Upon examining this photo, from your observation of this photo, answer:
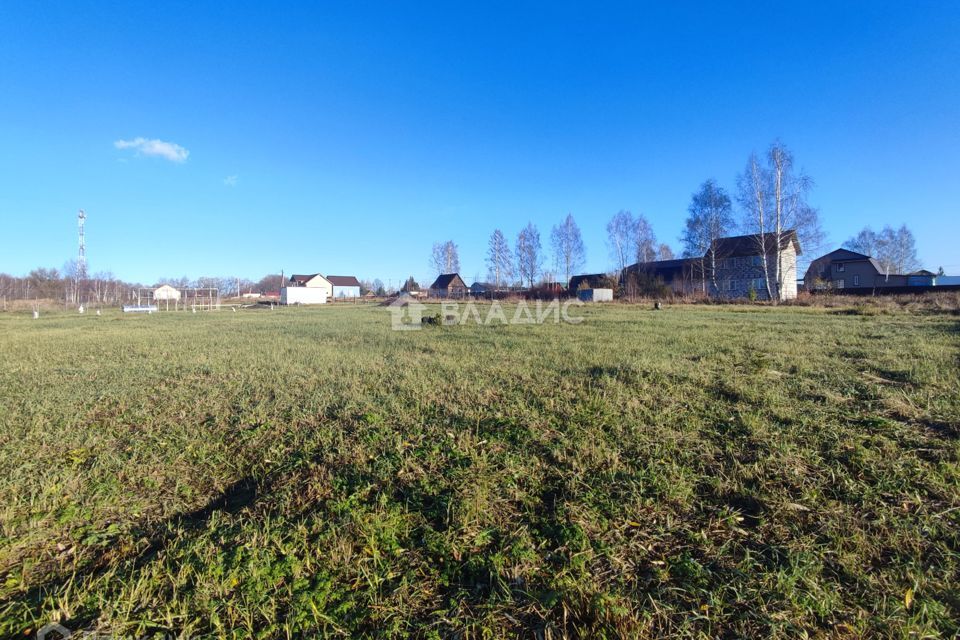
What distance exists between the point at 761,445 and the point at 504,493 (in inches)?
84.5

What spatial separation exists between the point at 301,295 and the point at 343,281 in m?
25.7

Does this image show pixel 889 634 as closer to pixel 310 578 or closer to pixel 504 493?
pixel 504 493

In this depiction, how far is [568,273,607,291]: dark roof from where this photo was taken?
38906mm

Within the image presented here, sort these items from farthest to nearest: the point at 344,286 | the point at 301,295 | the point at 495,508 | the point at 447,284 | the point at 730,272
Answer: the point at 344,286 < the point at 447,284 < the point at 301,295 < the point at 730,272 < the point at 495,508

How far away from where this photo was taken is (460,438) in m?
3.30

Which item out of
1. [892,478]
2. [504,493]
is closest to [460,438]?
[504,493]

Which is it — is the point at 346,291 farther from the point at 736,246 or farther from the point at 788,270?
the point at 788,270

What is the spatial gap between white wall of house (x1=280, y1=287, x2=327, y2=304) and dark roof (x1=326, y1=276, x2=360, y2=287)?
22263 millimetres

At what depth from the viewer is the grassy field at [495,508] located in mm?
1664

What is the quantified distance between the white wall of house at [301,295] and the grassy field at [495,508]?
4860cm

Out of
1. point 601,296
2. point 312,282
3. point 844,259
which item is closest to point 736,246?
point 601,296

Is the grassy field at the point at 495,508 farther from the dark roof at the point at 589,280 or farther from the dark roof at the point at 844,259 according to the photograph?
the dark roof at the point at 844,259

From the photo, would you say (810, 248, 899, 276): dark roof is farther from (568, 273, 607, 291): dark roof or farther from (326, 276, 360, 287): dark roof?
(326, 276, 360, 287): dark roof

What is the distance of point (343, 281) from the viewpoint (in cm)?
7538
